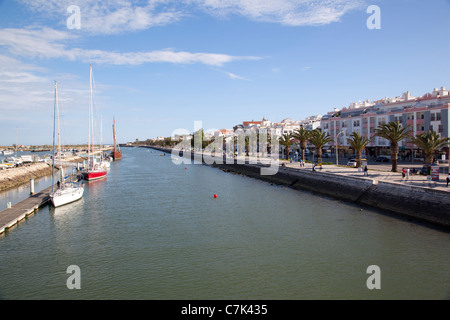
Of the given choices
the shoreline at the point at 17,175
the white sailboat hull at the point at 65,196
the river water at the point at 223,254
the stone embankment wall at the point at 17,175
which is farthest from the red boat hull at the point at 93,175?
the river water at the point at 223,254

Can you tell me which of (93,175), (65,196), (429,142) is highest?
(429,142)

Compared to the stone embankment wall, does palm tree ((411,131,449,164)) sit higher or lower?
higher

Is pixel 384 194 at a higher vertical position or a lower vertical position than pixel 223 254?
higher

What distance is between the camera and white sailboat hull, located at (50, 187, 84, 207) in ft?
105

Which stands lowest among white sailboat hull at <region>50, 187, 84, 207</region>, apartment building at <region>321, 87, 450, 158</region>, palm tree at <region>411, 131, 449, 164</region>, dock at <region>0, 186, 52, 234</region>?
dock at <region>0, 186, 52, 234</region>

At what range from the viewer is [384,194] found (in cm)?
3017

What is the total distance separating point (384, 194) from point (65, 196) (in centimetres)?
3176

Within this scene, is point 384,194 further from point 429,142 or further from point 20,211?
point 20,211

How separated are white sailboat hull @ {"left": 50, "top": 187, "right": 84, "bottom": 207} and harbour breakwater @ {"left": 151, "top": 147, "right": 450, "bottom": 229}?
2843cm

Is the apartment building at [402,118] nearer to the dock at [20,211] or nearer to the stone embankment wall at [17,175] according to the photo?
the dock at [20,211]

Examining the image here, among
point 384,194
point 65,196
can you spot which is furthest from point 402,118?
point 65,196

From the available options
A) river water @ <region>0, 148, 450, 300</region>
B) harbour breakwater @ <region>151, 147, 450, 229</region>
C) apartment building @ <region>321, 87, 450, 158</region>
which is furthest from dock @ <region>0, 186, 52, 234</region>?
apartment building @ <region>321, 87, 450, 158</region>

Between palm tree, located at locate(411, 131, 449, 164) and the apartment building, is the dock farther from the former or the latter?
palm tree, located at locate(411, 131, 449, 164)

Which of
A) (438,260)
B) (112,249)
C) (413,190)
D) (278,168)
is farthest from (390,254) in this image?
(278,168)
